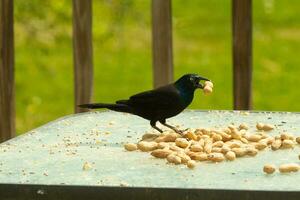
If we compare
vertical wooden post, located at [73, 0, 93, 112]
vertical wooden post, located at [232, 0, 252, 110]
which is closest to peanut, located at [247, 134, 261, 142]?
vertical wooden post, located at [232, 0, 252, 110]

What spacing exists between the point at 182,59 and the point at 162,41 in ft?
15.5

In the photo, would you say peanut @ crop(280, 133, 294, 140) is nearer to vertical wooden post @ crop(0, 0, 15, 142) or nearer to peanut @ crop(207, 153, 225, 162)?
peanut @ crop(207, 153, 225, 162)

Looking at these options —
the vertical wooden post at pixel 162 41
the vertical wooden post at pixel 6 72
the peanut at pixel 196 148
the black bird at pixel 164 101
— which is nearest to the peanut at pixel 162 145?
the peanut at pixel 196 148

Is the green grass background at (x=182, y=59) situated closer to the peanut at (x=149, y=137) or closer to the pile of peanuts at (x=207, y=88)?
the pile of peanuts at (x=207, y=88)

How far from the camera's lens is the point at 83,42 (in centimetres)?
426

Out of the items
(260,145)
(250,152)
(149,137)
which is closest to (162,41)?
(149,137)

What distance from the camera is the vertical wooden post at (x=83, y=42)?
4.24 meters

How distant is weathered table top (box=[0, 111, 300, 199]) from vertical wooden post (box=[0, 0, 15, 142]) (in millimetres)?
719

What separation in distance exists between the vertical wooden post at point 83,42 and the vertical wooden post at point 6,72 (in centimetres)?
31

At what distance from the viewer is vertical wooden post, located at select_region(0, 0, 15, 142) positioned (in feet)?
14.1

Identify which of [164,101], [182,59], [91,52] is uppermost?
[91,52]

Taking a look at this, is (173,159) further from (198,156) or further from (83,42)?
(83,42)

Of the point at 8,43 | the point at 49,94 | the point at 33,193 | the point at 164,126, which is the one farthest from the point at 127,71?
the point at 33,193

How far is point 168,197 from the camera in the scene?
2.40 metres
